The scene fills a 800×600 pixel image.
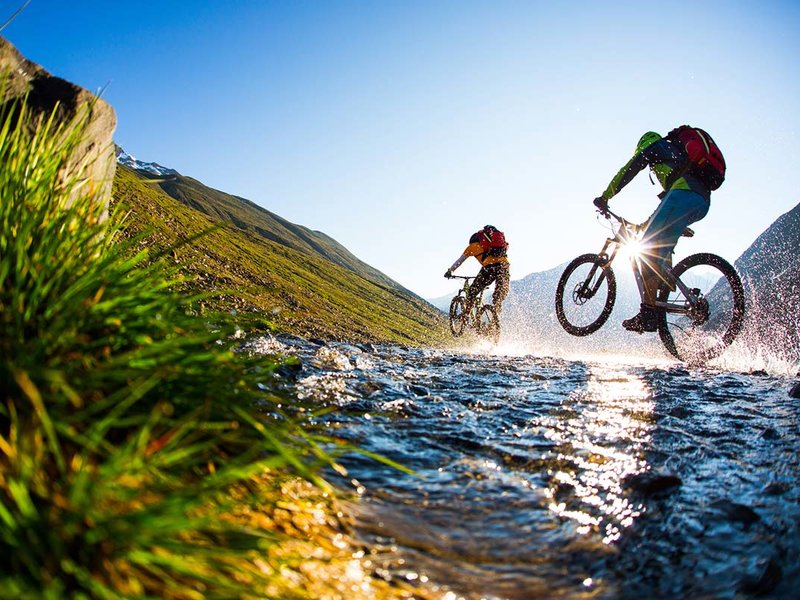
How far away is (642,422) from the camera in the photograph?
4.92 meters

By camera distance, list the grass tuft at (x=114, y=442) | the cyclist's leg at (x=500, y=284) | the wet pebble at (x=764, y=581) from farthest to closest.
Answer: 1. the cyclist's leg at (x=500, y=284)
2. the wet pebble at (x=764, y=581)
3. the grass tuft at (x=114, y=442)

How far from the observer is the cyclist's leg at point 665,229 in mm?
10156

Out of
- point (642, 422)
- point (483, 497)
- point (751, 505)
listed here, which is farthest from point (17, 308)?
point (642, 422)

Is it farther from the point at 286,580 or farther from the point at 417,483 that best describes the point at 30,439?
the point at 417,483

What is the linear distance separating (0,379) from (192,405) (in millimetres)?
699

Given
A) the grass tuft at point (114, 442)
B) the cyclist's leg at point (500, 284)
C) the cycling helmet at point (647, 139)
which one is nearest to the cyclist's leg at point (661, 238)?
the cycling helmet at point (647, 139)

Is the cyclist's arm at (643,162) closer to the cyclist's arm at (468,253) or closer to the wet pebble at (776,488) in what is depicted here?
the cyclist's arm at (468,253)

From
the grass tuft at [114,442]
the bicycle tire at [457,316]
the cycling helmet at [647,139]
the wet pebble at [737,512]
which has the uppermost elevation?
the cycling helmet at [647,139]

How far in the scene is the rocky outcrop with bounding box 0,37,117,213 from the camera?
437cm

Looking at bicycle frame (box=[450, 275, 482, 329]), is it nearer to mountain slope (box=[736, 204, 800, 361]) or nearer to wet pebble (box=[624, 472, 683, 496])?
wet pebble (box=[624, 472, 683, 496])

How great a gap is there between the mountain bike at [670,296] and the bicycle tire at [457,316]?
6.49m

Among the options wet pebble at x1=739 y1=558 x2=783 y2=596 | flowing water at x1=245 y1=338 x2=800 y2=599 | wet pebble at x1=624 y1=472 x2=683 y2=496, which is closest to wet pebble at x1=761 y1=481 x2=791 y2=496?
flowing water at x1=245 y1=338 x2=800 y2=599

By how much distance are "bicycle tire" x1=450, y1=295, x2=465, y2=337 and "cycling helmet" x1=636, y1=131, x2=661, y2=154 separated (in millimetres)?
10137

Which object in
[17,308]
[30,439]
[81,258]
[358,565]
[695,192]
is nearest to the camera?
[30,439]
